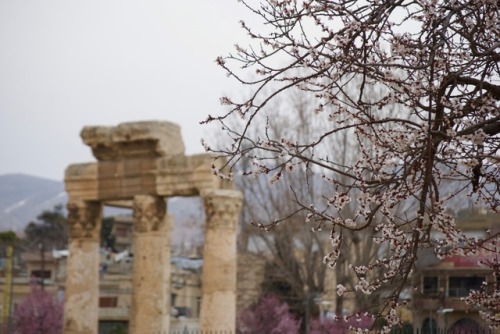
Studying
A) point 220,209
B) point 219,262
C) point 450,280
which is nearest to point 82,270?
point 219,262

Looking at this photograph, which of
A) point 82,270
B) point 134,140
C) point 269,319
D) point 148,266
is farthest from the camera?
point 269,319

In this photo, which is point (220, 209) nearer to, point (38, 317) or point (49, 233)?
point (38, 317)

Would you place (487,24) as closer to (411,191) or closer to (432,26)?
(432,26)

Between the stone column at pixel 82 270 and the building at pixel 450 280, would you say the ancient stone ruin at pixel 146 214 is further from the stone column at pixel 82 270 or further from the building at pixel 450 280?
the building at pixel 450 280

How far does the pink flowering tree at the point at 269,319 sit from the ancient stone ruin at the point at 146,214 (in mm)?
12163

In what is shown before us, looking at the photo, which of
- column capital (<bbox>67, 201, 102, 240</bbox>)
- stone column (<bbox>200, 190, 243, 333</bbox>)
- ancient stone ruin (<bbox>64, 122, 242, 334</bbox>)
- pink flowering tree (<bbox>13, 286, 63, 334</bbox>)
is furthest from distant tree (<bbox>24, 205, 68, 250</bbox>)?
stone column (<bbox>200, 190, 243, 333</bbox>)

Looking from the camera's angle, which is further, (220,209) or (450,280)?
(450,280)

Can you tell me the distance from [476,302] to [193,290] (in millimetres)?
47829

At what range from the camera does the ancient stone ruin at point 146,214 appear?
18.7 metres

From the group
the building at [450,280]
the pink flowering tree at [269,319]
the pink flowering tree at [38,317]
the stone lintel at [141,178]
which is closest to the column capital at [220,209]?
the stone lintel at [141,178]

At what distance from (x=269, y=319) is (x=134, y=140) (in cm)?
1664

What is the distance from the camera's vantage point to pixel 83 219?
21281 mm

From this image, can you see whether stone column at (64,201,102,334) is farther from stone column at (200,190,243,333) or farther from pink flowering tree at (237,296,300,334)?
pink flowering tree at (237,296,300,334)

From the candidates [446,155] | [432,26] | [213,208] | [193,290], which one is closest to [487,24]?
[432,26]
